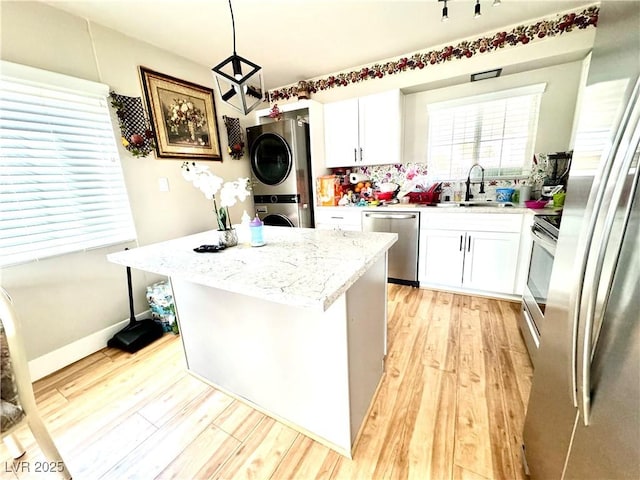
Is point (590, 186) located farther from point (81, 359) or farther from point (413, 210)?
point (81, 359)

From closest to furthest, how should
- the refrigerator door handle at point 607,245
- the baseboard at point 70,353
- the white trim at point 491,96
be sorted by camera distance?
the refrigerator door handle at point 607,245, the baseboard at point 70,353, the white trim at point 491,96

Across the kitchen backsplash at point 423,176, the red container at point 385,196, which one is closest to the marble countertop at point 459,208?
the red container at point 385,196

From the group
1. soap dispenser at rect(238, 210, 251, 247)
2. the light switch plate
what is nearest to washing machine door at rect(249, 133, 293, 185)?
the light switch plate

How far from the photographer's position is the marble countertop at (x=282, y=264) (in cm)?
83

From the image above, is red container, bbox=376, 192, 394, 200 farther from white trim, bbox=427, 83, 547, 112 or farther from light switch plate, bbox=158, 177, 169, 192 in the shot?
light switch plate, bbox=158, 177, 169, 192

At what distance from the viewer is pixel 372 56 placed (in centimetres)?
276

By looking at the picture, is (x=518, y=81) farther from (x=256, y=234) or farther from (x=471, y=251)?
(x=256, y=234)

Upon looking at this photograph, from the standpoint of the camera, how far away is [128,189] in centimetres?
216

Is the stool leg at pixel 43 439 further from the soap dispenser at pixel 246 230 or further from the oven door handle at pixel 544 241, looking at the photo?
the oven door handle at pixel 544 241

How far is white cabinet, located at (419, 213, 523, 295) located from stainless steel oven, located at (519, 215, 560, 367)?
57 cm

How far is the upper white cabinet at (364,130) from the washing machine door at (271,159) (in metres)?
0.60

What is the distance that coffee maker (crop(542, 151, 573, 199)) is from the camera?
2322 millimetres

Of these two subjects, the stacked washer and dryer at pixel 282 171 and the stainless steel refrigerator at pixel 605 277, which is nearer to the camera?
the stainless steel refrigerator at pixel 605 277

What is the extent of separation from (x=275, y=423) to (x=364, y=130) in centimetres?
293
